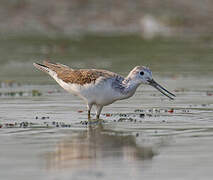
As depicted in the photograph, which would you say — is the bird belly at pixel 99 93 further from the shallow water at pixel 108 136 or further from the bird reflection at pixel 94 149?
the bird reflection at pixel 94 149

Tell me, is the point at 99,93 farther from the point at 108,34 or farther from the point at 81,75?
the point at 108,34

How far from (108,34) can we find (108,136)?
21878 millimetres

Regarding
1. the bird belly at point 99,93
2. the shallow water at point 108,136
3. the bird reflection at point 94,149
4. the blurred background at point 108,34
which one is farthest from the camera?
the blurred background at point 108,34

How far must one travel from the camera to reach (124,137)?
11.9m

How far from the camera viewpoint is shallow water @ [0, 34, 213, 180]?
9547 mm

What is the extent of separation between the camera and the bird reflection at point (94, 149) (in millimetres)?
10070

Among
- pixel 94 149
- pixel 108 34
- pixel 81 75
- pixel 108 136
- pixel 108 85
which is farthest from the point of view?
pixel 108 34

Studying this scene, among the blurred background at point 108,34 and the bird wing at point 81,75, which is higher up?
the blurred background at point 108,34

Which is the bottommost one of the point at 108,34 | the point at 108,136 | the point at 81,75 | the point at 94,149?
the point at 94,149

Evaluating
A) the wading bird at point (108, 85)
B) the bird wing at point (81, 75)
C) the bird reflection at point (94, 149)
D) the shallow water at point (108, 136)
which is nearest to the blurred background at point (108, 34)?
the shallow water at point (108, 136)

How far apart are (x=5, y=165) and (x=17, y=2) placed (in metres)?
25.9

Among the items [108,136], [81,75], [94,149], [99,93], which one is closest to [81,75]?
[81,75]

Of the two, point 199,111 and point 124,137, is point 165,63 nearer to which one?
point 199,111

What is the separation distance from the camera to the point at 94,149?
10.9 meters
